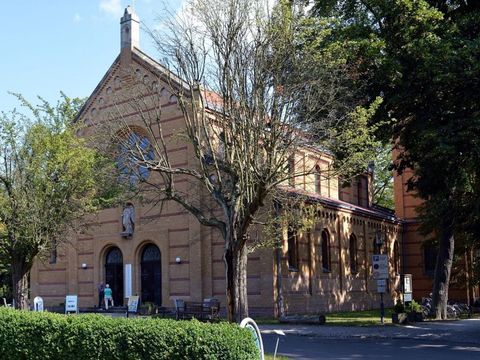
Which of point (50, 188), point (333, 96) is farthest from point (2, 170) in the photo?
point (333, 96)

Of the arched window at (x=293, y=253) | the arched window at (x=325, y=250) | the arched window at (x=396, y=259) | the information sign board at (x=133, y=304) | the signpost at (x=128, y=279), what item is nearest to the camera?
the information sign board at (x=133, y=304)

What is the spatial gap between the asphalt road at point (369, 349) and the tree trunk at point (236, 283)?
A: 1663 mm

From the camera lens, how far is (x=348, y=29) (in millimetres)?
20812

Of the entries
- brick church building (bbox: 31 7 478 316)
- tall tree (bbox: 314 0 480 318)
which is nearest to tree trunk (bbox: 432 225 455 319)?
brick church building (bbox: 31 7 478 316)

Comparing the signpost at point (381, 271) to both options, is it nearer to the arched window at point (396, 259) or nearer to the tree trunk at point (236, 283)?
the tree trunk at point (236, 283)

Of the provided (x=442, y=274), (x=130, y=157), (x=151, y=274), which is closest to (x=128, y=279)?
(x=151, y=274)

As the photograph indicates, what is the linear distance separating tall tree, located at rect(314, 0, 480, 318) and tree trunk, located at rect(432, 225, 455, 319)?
6586mm

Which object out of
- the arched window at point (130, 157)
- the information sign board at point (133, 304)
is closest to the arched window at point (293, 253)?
the information sign board at point (133, 304)

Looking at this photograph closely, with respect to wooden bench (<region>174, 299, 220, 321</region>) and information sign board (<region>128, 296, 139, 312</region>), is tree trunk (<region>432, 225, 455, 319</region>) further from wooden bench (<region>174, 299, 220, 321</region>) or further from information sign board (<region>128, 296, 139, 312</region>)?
information sign board (<region>128, 296, 139, 312</region>)

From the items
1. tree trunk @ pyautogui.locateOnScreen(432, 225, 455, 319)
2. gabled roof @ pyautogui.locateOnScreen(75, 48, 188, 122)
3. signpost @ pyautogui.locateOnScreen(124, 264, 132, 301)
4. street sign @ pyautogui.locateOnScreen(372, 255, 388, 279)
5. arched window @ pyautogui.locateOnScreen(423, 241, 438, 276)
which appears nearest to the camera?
street sign @ pyautogui.locateOnScreen(372, 255, 388, 279)

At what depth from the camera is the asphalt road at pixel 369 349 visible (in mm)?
15961

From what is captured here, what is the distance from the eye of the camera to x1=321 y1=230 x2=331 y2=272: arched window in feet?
113

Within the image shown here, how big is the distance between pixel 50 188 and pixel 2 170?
188cm

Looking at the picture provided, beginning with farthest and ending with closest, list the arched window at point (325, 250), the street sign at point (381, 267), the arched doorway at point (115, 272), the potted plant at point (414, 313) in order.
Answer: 1. the arched doorway at point (115, 272)
2. the arched window at point (325, 250)
3. the potted plant at point (414, 313)
4. the street sign at point (381, 267)
